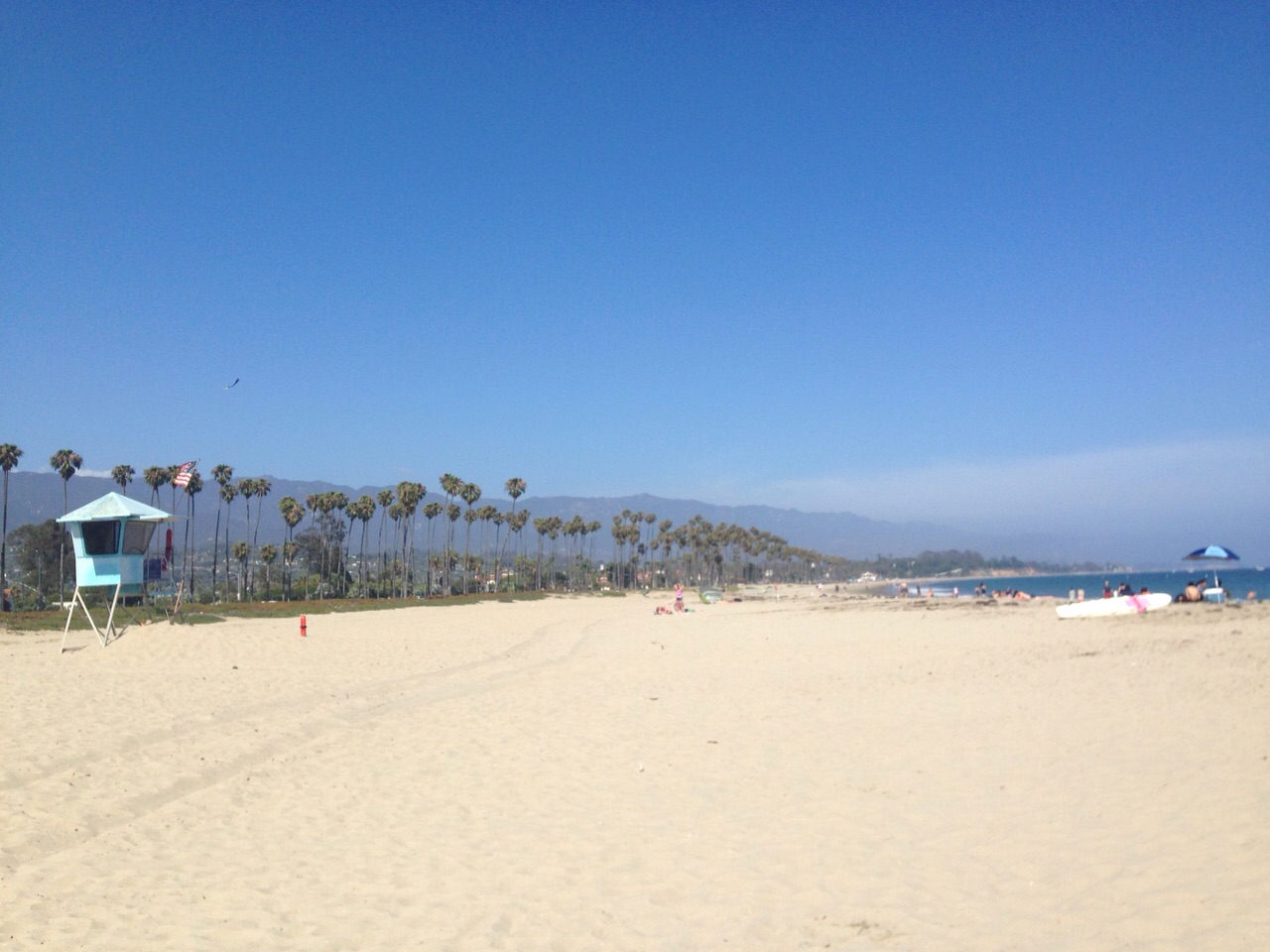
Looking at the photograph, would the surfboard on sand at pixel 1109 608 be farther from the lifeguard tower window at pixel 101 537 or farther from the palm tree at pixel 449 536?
the palm tree at pixel 449 536

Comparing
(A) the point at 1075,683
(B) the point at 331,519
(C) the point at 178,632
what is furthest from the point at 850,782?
(B) the point at 331,519

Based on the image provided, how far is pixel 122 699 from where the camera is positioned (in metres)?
12.8

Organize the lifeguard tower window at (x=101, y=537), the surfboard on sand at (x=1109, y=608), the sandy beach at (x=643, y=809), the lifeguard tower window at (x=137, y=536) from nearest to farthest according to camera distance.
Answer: the sandy beach at (x=643, y=809) → the lifeguard tower window at (x=101, y=537) → the lifeguard tower window at (x=137, y=536) → the surfboard on sand at (x=1109, y=608)

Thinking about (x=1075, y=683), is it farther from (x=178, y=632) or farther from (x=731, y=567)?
(x=731, y=567)

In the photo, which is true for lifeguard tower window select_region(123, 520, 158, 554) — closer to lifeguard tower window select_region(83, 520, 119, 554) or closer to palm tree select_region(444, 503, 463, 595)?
lifeguard tower window select_region(83, 520, 119, 554)

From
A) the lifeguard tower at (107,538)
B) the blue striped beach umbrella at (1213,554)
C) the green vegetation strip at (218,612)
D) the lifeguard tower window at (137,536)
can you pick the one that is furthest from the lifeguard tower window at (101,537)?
the blue striped beach umbrella at (1213,554)

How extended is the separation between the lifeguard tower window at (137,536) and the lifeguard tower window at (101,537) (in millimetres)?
212

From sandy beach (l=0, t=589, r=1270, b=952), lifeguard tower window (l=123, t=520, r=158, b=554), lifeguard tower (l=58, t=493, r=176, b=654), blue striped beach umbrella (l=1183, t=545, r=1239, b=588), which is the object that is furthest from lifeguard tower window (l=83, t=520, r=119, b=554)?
blue striped beach umbrella (l=1183, t=545, r=1239, b=588)

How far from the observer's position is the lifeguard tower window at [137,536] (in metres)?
21.6

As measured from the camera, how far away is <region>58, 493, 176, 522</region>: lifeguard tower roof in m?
20.9

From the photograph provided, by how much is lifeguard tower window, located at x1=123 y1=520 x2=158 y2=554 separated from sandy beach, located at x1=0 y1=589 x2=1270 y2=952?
6.22m

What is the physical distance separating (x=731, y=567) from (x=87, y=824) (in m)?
162

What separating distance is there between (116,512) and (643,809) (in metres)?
18.1

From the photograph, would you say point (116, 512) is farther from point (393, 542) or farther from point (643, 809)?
point (393, 542)
